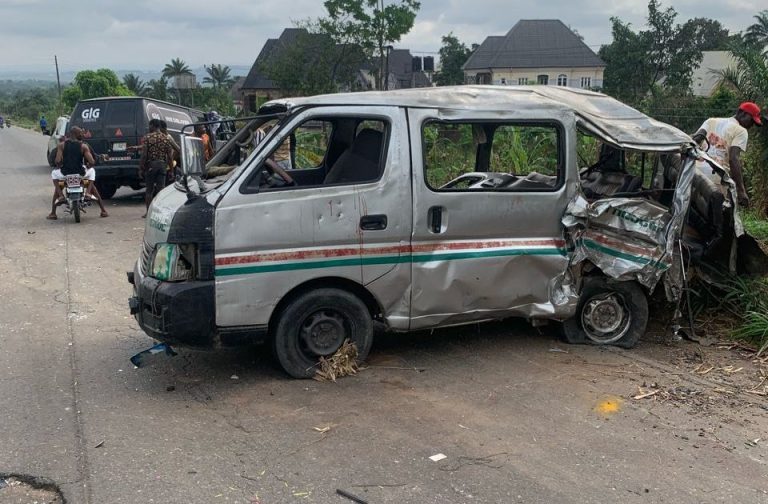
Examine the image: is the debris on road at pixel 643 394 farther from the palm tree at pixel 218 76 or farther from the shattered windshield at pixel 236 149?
the palm tree at pixel 218 76

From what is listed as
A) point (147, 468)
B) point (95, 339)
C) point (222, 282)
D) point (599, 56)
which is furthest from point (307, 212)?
point (599, 56)

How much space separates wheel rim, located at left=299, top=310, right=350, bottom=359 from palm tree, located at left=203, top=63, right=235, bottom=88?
91737mm

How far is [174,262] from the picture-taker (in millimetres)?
5000

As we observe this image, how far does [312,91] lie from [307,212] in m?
40.4

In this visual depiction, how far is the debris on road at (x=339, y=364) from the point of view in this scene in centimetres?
539

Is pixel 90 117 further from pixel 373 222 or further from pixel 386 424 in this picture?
pixel 386 424

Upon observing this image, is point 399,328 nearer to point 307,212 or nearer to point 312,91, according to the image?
point 307,212

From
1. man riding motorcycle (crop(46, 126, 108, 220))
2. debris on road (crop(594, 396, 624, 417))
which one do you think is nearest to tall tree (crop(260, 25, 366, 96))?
man riding motorcycle (crop(46, 126, 108, 220))

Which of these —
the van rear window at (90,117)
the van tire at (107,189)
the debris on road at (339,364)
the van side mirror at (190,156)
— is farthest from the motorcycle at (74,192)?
the debris on road at (339,364)

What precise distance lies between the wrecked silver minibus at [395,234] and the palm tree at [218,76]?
9130 centimetres

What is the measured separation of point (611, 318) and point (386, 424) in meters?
2.60

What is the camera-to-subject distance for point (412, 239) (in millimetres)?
5434

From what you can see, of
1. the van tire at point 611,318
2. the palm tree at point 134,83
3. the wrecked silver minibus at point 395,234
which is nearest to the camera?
the wrecked silver minibus at point 395,234

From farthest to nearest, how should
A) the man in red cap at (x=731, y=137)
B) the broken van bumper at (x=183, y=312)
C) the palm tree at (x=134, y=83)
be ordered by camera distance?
the palm tree at (x=134, y=83) < the man in red cap at (x=731, y=137) < the broken van bumper at (x=183, y=312)
